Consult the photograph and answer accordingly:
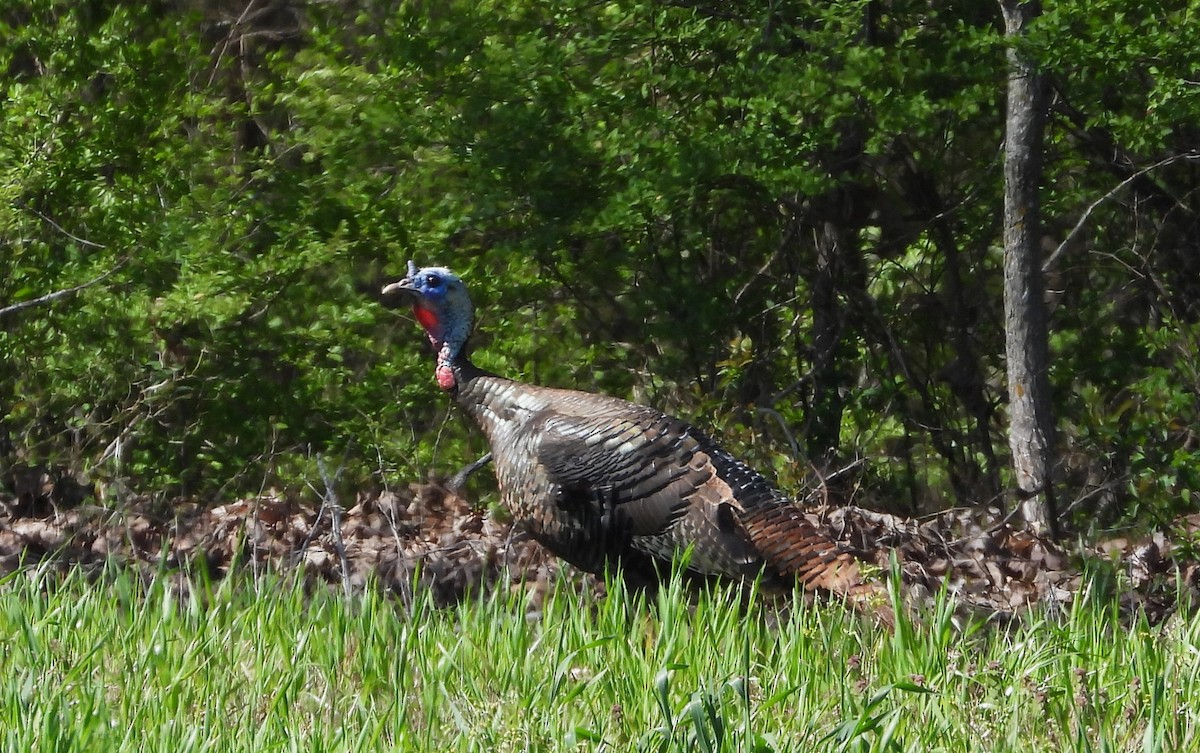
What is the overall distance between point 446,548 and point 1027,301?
2585 mm

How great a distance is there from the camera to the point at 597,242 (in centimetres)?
768

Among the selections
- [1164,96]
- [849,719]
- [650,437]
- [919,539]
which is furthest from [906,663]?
[1164,96]

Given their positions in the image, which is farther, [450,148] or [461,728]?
[450,148]

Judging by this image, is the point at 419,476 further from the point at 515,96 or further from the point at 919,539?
the point at 919,539

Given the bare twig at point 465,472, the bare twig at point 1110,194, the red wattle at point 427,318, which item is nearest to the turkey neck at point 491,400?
the red wattle at point 427,318

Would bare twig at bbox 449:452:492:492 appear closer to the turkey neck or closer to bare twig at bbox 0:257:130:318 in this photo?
the turkey neck

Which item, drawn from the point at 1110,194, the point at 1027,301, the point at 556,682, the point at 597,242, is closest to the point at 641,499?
the point at 556,682

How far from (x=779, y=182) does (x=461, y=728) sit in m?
3.87

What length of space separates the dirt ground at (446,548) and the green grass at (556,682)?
3.07 feet

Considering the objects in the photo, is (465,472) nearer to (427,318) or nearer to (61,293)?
(427,318)

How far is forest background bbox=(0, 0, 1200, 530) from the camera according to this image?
6.92 m

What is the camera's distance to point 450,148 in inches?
277

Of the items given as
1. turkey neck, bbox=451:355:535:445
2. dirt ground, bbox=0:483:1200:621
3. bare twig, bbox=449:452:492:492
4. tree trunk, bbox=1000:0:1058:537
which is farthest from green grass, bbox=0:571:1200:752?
tree trunk, bbox=1000:0:1058:537

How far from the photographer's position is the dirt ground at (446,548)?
5711 millimetres
